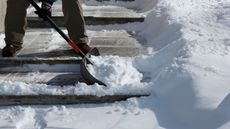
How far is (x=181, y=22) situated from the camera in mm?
5066

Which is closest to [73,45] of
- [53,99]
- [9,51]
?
[9,51]

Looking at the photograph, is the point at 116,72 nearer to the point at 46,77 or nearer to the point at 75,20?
the point at 46,77

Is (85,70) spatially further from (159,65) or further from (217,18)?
(217,18)

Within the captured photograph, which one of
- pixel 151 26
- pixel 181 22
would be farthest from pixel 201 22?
pixel 151 26

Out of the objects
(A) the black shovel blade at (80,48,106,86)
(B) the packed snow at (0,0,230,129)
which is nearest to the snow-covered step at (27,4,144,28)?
(B) the packed snow at (0,0,230,129)

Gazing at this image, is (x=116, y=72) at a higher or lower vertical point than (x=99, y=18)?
higher

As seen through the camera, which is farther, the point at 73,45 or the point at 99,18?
the point at 99,18

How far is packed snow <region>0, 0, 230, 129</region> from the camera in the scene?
3.29 m

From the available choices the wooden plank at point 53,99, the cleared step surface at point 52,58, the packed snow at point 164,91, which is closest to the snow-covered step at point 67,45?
the cleared step surface at point 52,58

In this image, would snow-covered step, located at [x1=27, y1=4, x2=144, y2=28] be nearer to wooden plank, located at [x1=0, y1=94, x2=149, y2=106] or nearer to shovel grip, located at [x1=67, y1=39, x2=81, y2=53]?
shovel grip, located at [x1=67, y1=39, x2=81, y2=53]

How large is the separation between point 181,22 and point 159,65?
98 centimetres

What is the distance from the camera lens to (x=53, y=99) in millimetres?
3750

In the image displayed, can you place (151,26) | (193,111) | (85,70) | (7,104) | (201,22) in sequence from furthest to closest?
(151,26), (201,22), (85,70), (7,104), (193,111)

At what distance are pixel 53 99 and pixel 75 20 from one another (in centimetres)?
127
